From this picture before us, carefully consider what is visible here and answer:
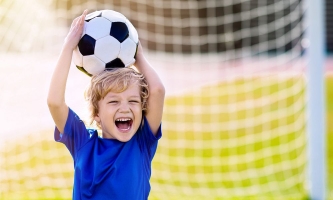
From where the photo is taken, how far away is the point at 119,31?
2574 mm

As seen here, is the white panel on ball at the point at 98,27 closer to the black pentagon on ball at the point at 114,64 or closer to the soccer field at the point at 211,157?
the black pentagon on ball at the point at 114,64

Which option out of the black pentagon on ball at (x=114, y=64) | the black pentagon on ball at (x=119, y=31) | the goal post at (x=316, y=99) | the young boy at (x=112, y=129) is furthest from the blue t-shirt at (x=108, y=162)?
the goal post at (x=316, y=99)

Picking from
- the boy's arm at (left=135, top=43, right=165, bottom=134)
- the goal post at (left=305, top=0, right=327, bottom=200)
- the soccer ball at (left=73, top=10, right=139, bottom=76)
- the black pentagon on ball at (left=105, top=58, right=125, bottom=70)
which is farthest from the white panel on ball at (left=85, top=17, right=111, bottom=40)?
the goal post at (left=305, top=0, right=327, bottom=200)

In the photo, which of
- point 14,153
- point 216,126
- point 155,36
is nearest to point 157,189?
point 14,153

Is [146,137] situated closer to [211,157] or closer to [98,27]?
[98,27]

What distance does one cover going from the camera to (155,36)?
42.5 feet

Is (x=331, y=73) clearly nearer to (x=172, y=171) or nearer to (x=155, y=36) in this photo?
(x=155, y=36)

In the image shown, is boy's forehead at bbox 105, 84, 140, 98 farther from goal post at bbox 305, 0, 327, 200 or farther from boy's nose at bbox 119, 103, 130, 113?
goal post at bbox 305, 0, 327, 200

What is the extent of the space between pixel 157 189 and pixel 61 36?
2.66 m

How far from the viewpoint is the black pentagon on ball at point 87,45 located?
2496mm

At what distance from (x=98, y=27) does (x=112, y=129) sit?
0.41 metres

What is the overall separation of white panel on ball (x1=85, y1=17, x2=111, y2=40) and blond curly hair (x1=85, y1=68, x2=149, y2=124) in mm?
163

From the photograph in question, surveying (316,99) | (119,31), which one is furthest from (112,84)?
(316,99)

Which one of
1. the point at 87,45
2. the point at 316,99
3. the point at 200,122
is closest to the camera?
the point at 87,45
